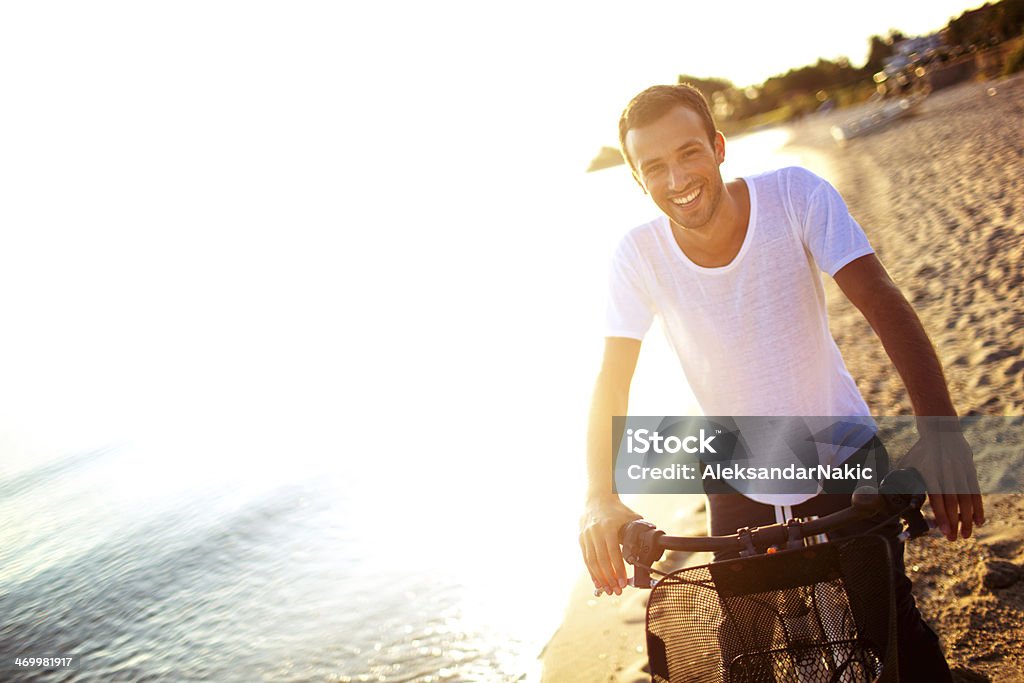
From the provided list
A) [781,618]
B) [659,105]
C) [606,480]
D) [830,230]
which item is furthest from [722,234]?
[781,618]

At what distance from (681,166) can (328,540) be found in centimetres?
731

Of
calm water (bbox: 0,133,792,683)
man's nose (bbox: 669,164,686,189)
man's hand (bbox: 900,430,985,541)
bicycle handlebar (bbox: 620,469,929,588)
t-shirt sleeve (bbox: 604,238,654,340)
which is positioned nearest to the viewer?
bicycle handlebar (bbox: 620,469,929,588)

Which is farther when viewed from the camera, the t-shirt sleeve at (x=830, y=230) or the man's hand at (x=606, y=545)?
the t-shirt sleeve at (x=830, y=230)

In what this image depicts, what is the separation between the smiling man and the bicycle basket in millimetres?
470

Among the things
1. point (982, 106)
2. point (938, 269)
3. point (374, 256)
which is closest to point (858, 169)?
point (982, 106)

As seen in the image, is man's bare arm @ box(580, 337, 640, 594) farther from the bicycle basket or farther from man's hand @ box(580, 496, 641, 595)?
the bicycle basket

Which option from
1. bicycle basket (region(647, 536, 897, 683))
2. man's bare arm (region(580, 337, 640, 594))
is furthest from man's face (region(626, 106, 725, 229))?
bicycle basket (region(647, 536, 897, 683))

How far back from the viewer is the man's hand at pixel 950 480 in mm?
1524

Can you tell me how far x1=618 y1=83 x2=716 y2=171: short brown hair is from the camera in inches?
81.8

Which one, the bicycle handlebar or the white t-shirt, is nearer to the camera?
the bicycle handlebar

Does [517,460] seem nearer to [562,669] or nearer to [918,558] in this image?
[562,669]

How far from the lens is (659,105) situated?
6.82 feet

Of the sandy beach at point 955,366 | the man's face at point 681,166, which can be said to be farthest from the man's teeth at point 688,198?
the sandy beach at point 955,366

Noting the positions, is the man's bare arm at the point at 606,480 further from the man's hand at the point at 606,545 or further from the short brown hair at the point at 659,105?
the short brown hair at the point at 659,105
